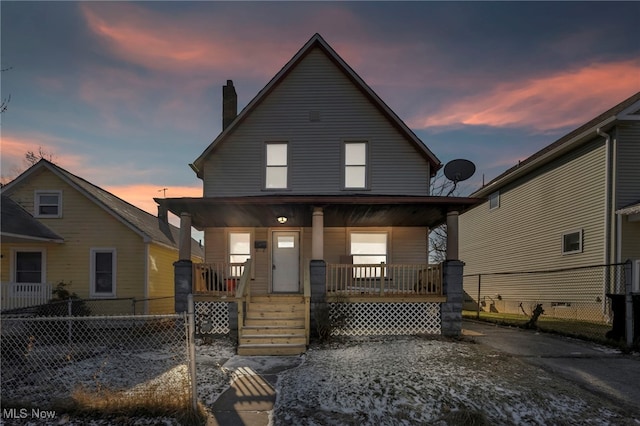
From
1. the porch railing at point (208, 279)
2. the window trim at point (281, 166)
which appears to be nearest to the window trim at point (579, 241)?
the window trim at point (281, 166)

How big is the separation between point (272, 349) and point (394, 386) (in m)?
3.45

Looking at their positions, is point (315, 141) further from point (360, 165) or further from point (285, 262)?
point (285, 262)

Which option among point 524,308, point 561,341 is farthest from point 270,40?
point 524,308

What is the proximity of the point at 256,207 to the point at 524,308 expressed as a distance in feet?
45.1

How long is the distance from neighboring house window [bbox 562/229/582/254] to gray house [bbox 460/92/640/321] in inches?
1.5

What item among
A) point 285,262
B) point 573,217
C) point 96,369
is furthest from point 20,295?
point 573,217

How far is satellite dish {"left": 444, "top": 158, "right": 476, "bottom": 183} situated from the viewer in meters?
12.9

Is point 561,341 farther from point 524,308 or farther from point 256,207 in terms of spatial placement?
point 256,207

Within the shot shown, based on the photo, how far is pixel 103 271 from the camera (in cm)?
1272

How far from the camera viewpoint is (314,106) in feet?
40.0

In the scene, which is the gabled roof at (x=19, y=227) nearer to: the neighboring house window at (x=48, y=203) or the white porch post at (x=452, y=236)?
the neighboring house window at (x=48, y=203)

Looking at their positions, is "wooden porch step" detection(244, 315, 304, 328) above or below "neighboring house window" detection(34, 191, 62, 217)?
below

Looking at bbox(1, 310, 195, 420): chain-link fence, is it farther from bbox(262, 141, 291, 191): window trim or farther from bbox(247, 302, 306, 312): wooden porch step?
bbox(262, 141, 291, 191): window trim

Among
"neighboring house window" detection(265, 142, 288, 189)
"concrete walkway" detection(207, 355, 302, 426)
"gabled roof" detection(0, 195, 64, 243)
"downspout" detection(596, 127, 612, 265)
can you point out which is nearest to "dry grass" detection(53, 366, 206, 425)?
"concrete walkway" detection(207, 355, 302, 426)
